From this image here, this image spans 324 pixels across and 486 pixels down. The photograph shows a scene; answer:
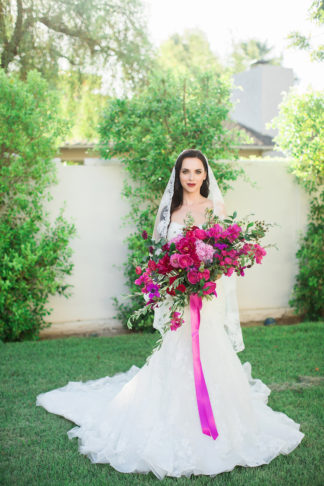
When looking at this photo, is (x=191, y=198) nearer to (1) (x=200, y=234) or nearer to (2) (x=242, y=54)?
(1) (x=200, y=234)

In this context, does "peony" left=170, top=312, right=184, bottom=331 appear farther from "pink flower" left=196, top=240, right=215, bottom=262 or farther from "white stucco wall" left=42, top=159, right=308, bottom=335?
"white stucco wall" left=42, top=159, right=308, bottom=335

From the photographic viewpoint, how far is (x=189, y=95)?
6.17 meters

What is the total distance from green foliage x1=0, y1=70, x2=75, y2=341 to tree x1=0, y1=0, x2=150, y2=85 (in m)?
4.30

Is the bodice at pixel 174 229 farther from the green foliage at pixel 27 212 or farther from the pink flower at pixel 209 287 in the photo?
the green foliage at pixel 27 212

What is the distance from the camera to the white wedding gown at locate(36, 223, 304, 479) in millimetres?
Answer: 2999

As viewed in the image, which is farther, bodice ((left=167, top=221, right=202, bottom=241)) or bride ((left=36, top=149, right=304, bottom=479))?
bodice ((left=167, top=221, right=202, bottom=241))

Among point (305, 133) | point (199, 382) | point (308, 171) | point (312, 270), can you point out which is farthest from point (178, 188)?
point (312, 270)

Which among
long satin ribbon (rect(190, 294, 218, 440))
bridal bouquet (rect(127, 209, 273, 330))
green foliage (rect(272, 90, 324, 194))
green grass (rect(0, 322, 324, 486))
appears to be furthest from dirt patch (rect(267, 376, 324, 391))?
green foliage (rect(272, 90, 324, 194))

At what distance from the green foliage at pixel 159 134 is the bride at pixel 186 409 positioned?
2.20m

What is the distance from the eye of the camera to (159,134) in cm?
585

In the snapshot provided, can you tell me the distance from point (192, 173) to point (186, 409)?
166 centimetres

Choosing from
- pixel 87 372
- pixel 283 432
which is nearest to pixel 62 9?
pixel 87 372

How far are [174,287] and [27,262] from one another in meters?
3.03

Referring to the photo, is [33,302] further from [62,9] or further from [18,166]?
[62,9]
